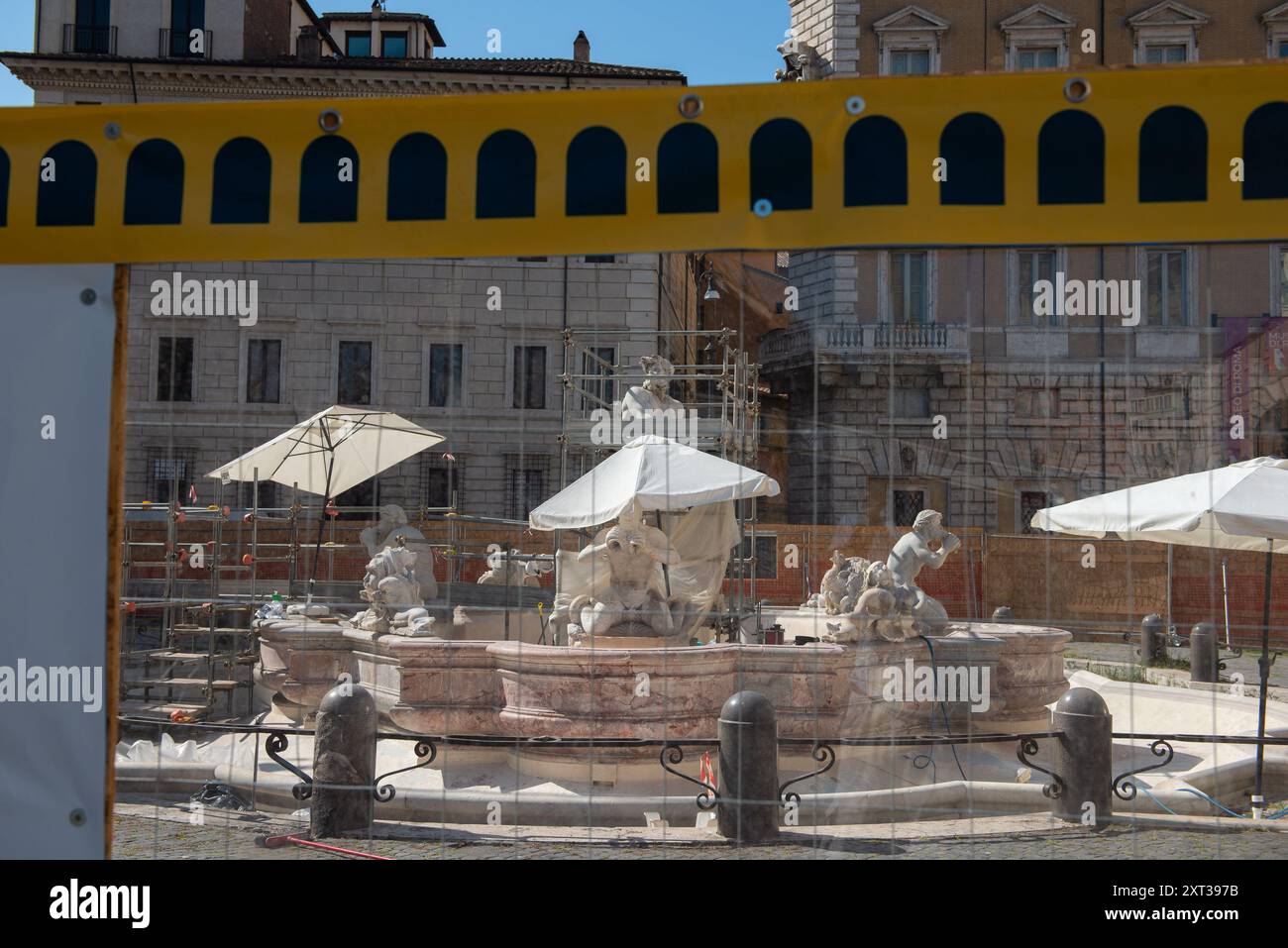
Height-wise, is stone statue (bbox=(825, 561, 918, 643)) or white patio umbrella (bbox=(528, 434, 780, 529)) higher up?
white patio umbrella (bbox=(528, 434, 780, 529))

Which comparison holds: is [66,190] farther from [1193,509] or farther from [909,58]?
[909,58]

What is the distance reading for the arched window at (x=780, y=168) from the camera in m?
4.12

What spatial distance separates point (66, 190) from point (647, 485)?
3548 millimetres

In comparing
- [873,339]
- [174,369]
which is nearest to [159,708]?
[174,369]

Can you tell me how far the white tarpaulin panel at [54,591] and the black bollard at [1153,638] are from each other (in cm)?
525

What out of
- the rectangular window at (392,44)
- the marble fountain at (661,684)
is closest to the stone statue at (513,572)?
the marble fountain at (661,684)

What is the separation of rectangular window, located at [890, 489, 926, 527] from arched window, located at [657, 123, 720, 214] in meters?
2.38

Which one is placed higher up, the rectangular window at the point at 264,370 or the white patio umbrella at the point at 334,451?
the rectangular window at the point at 264,370

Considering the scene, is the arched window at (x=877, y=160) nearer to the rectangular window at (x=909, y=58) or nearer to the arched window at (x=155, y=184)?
the arched window at (x=155, y=184)

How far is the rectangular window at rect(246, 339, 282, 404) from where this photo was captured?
207 inches

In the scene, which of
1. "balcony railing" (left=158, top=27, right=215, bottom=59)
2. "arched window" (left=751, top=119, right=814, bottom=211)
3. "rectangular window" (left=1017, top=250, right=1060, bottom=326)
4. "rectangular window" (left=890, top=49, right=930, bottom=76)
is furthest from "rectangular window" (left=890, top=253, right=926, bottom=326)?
"balcony railing" (left=158, top=27, right=215, bottom=59)

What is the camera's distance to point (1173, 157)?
13.0 ft

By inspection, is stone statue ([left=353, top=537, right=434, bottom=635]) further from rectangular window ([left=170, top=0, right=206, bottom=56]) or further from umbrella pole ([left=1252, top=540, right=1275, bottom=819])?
umbrella pole ([left=1252, top=540, right=1275, bottom=819])
